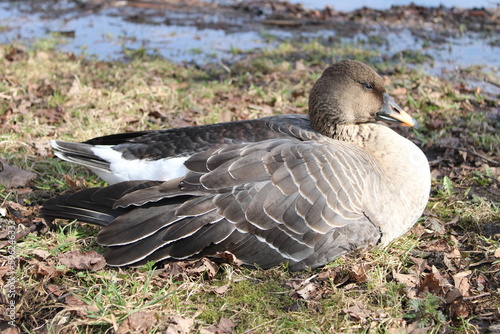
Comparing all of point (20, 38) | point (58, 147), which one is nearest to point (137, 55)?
point (20, 38)

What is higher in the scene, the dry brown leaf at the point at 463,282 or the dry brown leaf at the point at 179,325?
the dry brown leaf at the point at 179,325

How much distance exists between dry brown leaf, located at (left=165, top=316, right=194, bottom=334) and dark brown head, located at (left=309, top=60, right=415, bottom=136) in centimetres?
220

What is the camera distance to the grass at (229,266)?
345cm

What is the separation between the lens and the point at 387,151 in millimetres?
4590

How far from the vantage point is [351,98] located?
15.2 ft

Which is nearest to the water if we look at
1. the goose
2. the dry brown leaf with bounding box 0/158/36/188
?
the goose

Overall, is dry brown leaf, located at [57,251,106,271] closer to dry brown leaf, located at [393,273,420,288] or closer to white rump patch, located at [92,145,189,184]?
white rump patch, located at [92,145,189,184]

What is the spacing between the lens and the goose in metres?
3.82

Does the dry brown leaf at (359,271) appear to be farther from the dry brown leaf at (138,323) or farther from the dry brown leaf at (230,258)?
the dry brown leaf at (138,323)

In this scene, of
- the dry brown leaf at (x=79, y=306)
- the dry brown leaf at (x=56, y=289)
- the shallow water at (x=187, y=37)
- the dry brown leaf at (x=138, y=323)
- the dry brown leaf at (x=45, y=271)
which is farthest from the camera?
the shallow water at (x=187, y=37)

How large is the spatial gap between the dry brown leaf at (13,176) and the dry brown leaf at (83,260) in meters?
1.46

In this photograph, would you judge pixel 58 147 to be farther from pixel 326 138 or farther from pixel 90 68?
pixel 90 68

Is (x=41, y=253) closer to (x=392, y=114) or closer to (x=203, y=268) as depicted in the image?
(x=203, y=268)

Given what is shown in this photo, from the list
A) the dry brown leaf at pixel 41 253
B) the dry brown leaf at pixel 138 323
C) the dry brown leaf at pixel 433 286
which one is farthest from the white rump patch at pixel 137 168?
the dry brown leaf at pixel 433 286
